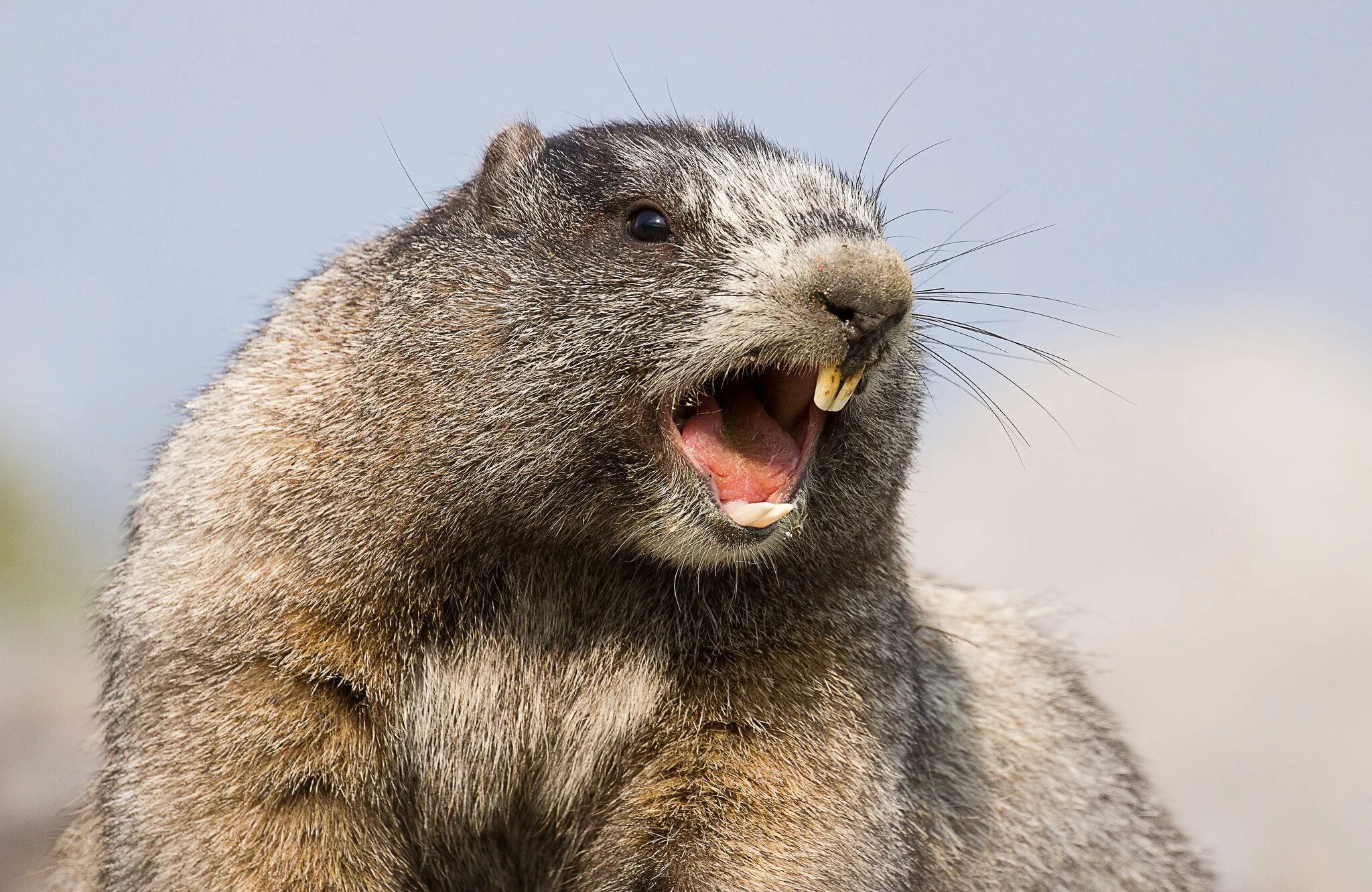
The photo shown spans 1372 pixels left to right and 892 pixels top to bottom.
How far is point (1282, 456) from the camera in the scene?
19.4 metres

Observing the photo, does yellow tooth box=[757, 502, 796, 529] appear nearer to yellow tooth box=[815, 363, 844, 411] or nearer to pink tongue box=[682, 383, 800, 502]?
pink tongue box=[682, 383, 800, 502]

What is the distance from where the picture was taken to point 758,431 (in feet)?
17.1

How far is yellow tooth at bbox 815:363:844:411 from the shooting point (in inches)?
196

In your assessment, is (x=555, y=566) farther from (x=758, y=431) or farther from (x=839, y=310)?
(x=839, y=310)

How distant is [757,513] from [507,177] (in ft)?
6.01

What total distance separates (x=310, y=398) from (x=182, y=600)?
35.1 inches

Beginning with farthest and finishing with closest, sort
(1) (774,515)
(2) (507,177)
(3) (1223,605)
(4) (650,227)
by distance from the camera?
(3) (1223,605)
(2) (507,177)
(4) (650,227)
(1) (774,515)

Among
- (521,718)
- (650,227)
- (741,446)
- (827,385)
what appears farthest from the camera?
(521,718)

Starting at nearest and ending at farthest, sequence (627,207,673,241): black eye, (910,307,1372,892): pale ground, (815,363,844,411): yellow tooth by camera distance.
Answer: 1. (815,363,844,411): yellow tooth
2. (627,207,673,241): black eye
3. (910,307,1372,892): pale ground

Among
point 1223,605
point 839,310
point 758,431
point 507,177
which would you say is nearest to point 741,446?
point 758,431

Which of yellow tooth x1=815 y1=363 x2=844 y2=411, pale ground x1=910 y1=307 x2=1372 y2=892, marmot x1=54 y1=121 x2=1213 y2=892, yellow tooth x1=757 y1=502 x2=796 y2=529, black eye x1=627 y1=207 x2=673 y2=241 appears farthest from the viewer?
pale ground x1=910 y1=307 x2=1372 y2=892

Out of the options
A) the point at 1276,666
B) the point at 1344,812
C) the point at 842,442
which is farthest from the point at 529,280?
the point at 1276,666

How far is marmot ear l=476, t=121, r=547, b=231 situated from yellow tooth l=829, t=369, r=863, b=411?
1460 millimetres

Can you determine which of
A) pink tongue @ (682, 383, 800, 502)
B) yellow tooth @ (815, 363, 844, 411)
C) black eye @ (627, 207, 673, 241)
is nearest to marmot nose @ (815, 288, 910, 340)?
yellow tooth @ (815, 363, 844, 411)
